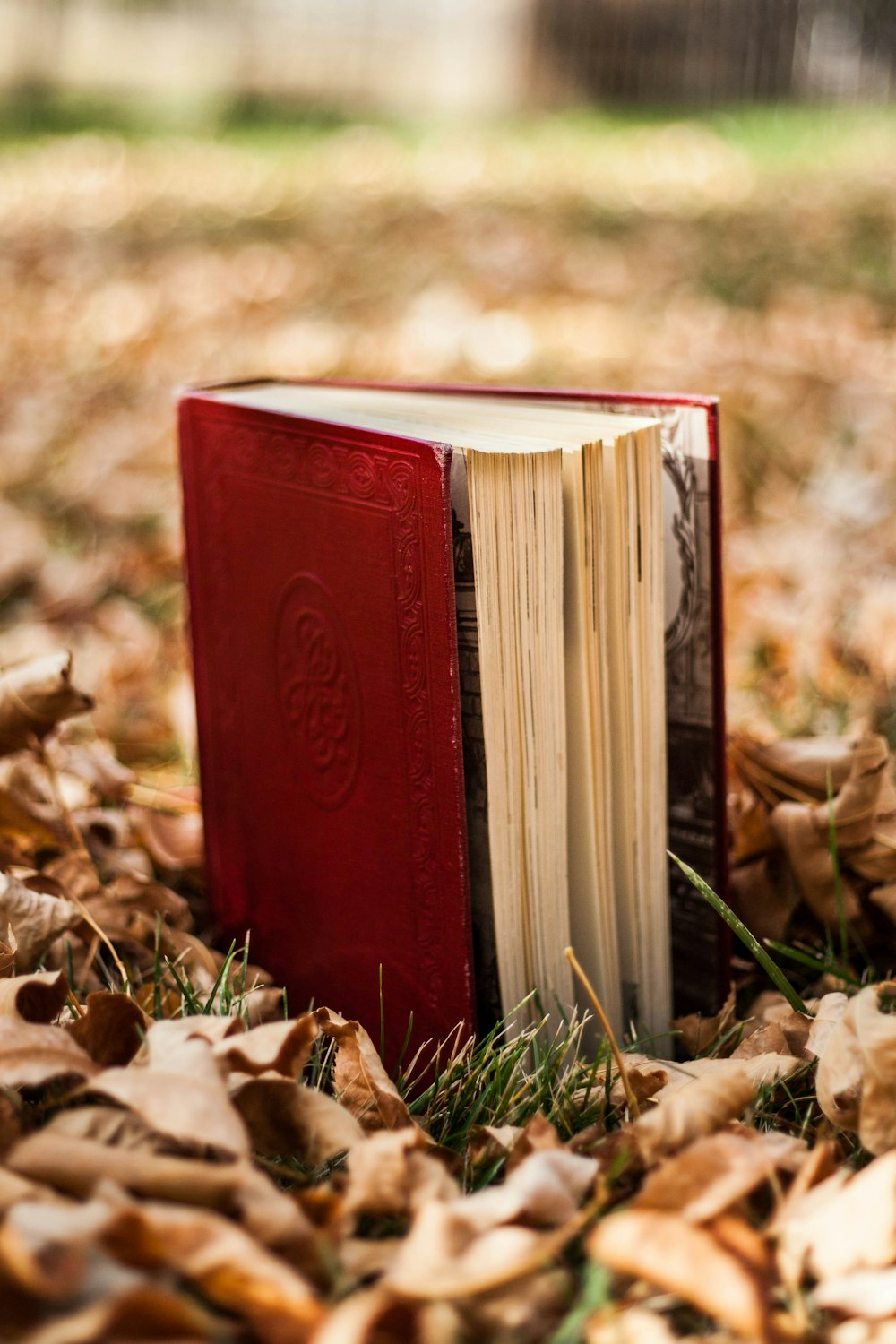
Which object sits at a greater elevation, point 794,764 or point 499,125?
point 499,125

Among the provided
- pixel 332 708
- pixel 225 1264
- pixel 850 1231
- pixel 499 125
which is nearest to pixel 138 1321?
pixel 225 1264

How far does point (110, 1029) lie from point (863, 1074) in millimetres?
502

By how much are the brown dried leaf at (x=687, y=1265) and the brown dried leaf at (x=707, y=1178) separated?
0.04 meters

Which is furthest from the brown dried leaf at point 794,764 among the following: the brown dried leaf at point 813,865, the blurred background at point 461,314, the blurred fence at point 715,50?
the blurred fence at point 715,50

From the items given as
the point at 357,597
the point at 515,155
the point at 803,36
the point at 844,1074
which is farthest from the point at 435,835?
the point at 803,36

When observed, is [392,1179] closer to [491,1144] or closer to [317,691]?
[491,1144]

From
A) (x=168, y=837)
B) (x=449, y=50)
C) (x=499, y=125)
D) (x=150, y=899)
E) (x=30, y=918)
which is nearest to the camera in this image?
(x=30, y=918)

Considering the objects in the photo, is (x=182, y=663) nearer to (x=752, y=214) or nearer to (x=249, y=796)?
(x=249, y=796)

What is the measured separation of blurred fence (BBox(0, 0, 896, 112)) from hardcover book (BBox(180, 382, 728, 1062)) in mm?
10608

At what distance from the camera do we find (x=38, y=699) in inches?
49.1

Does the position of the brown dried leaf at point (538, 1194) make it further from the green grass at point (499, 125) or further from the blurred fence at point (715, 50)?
the blurred fence at point (715, 50)

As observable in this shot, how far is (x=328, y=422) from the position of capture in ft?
3.44

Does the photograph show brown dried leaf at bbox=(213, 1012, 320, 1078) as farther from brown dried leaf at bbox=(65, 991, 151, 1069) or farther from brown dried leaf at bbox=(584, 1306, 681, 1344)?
brown dried leaf at bbox=(584, 1306, 681, 1344)

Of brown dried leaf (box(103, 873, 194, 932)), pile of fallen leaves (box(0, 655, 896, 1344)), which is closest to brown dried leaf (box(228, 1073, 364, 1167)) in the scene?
pile of fallen leaves (box(0, 655, 896, 1344))
